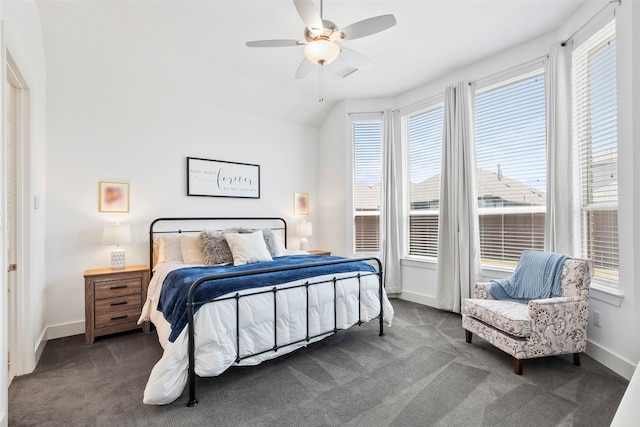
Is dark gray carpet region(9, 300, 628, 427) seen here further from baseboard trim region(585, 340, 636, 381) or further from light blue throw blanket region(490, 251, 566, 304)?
light blue throw blanket region(490, 251, 566, 304)

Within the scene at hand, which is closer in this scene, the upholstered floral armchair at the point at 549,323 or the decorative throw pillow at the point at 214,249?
the upholstered floral armchair at the point at 549,323

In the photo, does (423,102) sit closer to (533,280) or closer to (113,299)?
(533,280)

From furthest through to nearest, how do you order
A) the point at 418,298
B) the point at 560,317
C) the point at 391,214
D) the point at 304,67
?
the point at 391,214, the point at 418,298, the point at 304,67, the point at 560,317

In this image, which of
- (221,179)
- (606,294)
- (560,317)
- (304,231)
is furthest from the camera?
(304,231)

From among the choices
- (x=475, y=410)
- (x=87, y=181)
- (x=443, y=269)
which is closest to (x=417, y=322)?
(x=443, y=269)

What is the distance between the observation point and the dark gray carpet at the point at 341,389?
203 cm

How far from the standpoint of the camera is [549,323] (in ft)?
8.35

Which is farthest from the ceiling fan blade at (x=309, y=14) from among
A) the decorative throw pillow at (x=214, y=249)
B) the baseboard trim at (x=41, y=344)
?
the baseboard trim at (x=41, y=344)

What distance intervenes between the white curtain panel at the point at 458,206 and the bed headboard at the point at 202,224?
2.46 m

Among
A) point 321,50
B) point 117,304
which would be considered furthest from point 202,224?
point 321,50

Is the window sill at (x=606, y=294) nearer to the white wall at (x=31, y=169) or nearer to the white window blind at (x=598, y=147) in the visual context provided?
the white window blind at (x=598, y=147)

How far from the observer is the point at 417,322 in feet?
12.5

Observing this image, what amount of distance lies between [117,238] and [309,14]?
296cm

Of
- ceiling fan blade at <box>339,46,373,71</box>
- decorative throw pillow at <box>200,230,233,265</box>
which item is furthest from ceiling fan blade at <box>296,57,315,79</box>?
decorative throw pillow at <box>200,230,233,265</box>
